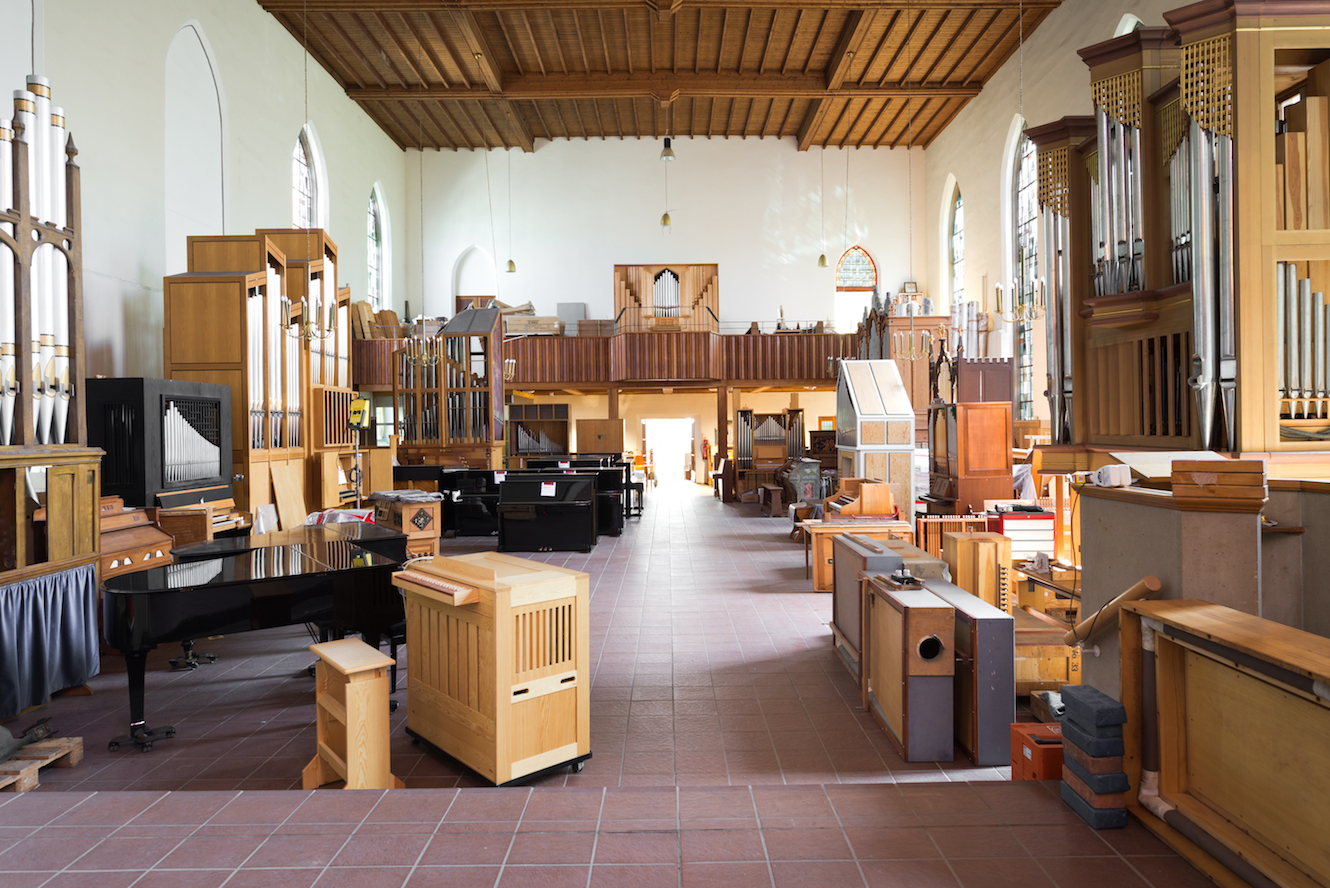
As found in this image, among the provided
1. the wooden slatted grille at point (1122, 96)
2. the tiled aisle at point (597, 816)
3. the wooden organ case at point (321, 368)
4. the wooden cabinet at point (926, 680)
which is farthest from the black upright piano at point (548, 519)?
the wooden slatted grille at point (1122, 96)

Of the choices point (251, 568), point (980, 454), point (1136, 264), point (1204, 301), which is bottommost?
point (251, 568)

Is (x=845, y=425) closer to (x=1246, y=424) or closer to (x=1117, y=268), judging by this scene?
(x=1117, y=268)

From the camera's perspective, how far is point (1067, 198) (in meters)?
5.16

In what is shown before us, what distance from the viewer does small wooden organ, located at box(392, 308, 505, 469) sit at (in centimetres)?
1286

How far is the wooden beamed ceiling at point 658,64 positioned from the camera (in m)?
13.7

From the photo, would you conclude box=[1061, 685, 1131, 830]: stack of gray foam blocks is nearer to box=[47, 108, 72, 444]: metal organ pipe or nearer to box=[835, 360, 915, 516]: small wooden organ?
box=[47, 108, 72, 444]: metal organ pipe

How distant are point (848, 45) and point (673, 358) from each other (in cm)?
702

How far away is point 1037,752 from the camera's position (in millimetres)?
2986

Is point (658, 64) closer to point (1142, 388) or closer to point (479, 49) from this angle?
point (479, 49)

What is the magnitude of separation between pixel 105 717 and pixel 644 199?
18.2 metres

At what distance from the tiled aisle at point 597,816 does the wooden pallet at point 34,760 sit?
72 millimetres

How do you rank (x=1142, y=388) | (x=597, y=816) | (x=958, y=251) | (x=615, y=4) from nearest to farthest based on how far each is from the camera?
(x=597, y=816), (x=1142, y=388), (x=615, y=4), (x=958, y=251)

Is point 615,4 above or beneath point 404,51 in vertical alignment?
beneath

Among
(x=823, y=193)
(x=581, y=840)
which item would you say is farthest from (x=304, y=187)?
(x=581, y=840)
